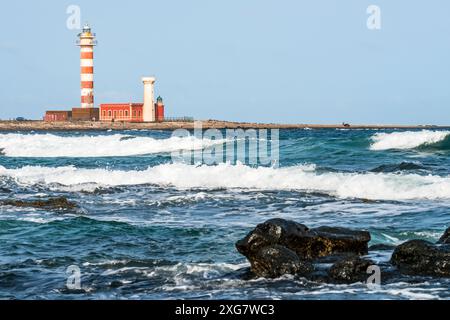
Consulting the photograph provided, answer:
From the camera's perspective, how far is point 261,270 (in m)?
8.55

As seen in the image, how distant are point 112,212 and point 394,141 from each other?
22.5m

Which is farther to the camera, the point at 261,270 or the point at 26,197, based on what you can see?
the point at 26,197

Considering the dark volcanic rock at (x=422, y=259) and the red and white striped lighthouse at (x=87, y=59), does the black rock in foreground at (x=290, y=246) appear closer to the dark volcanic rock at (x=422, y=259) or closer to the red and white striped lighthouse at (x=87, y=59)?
the dark volcanic rock at (x=422, y=259)

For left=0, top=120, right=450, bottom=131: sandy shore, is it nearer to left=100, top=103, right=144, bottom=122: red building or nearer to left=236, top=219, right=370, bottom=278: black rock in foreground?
left=100, top=103, right=144, bottom=122: red building

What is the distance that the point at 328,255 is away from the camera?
9109 millimetres

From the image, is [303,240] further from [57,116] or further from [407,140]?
[57,116]

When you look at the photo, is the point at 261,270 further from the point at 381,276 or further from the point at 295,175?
the point at 295,175

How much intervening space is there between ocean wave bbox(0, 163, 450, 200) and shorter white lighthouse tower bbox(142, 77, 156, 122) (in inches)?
2189

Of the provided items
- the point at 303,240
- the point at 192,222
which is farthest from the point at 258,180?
the point at 303,240

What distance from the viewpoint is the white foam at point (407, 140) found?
1335 inches

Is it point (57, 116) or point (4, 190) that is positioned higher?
point (57, 116)

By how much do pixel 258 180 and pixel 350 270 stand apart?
12457 millimetres
